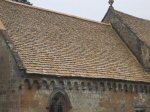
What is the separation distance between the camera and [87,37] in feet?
94.4

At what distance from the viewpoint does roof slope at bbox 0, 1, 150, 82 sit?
22672 millimetres

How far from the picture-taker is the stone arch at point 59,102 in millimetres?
21906

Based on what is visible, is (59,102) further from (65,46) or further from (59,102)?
(65,46)

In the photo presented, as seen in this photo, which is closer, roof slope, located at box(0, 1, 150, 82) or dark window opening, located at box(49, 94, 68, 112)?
dark window opening, located at box(49, 94, 68, 112)

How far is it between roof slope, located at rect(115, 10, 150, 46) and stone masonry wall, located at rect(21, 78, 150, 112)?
17.9 feet

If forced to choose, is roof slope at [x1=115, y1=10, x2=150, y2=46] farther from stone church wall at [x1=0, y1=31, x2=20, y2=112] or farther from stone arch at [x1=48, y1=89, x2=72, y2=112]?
stone church wall at [x1=0, y1=31, x2=20, y2=112]

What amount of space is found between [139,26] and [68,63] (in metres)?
12.6

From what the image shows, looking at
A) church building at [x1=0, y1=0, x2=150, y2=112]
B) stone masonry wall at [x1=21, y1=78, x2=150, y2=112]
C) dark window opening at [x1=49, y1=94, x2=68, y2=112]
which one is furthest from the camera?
dark window opening at [x1=49, y1=94, x2=68, y2=112]

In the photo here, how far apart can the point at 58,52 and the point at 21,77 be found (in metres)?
4.67

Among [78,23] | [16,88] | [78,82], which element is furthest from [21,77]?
[78,23]

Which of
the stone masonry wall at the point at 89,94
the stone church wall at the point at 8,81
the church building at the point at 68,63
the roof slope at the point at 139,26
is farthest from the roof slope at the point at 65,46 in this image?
the roof slope at the point at 139,26

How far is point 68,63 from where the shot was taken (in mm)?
24031

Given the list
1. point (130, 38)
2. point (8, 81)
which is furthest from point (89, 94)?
point (130, 38)

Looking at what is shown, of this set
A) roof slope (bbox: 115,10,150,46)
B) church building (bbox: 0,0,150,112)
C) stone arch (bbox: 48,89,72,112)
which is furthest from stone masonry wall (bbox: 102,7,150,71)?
stone arch (bbox: 48,89,72,112)
